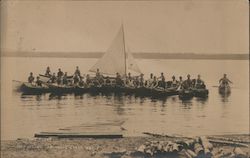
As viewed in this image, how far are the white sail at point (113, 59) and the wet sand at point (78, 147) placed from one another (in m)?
0.20

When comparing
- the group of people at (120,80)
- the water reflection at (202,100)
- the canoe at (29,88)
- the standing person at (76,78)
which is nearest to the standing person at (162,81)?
the group of people at (120,80)

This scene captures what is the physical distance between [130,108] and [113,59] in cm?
15

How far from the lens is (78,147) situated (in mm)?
1072

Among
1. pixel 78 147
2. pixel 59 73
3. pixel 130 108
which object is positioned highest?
pixel 59 73

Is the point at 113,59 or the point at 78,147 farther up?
the point at 113,59

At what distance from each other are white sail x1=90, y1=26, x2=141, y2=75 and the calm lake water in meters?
0.02

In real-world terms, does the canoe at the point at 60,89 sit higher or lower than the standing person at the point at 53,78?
lower

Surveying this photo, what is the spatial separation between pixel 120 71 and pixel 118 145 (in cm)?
22

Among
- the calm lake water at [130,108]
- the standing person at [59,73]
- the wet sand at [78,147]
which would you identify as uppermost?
the standing person at [59,73]

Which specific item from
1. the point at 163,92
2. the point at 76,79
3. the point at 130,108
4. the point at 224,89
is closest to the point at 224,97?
the point at 224,89

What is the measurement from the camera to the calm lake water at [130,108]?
1.07 meters

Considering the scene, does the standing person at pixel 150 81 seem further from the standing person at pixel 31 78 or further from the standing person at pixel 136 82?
the standing person at pixel 31 78

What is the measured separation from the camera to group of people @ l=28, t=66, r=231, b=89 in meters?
1.09

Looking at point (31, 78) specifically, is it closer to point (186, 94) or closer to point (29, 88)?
A: point (29, 88)
